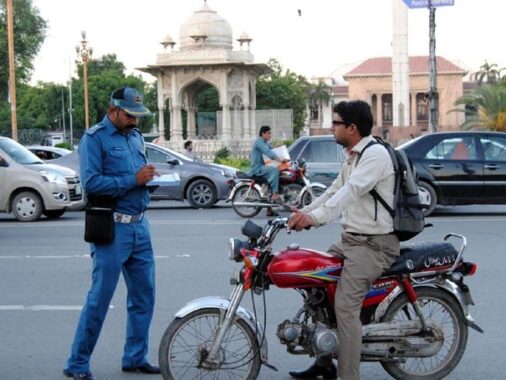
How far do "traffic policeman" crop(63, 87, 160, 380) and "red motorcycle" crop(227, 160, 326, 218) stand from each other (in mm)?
10440

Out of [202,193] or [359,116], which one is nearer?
[359,116]

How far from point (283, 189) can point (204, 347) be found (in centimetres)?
1214

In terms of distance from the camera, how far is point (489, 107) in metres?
37.8

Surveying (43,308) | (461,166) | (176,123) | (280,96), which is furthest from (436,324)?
(280,96)

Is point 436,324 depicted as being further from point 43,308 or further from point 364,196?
point 43,308

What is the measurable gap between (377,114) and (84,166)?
9761cm

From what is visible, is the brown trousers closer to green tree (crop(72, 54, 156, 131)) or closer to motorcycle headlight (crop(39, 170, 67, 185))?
motorcycle headlight (crop(39, 170, 67, 185))

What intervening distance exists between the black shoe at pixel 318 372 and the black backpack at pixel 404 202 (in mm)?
1007

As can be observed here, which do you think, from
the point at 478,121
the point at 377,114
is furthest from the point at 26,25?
the point at 377,114

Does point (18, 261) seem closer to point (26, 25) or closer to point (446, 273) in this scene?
point (446, 273)

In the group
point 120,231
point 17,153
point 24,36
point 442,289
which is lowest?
point 442,289

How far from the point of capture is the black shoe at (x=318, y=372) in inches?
217

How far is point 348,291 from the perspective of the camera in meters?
4.91

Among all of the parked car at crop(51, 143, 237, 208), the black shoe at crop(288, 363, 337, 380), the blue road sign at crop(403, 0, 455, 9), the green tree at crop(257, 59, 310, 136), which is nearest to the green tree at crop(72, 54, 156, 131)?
the green tree at crop(257, 59, 310, 136)
